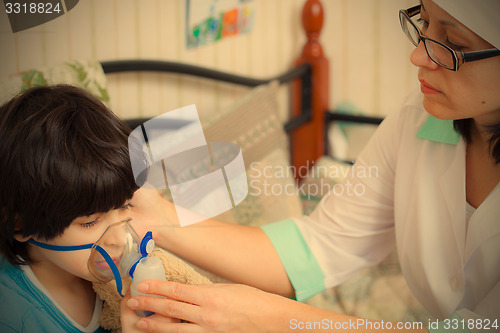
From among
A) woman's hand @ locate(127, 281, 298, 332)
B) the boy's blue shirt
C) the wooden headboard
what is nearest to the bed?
the wooden headboard

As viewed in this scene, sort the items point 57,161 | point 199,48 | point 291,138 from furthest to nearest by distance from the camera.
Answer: point 291,138 < point 199,48 < point 57,161

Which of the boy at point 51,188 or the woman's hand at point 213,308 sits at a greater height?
the boy at point 51,188

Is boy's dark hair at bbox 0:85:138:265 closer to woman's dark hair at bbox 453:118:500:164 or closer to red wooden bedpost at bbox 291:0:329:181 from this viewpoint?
red wooden bedpost at bbox 291:0:329:181

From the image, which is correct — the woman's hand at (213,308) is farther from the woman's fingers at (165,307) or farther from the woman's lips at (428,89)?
the woman's lips at (428,89)

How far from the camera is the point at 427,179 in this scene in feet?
2.28

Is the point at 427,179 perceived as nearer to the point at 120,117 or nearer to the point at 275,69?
the point at 275,69

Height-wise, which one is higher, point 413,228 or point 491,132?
point 491,132

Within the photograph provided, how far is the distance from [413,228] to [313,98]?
0.28 meters

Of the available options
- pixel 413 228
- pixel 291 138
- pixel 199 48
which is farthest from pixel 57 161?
pixel 413 228

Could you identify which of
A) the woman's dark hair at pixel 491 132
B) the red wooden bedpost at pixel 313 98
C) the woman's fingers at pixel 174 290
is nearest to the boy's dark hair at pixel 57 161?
the woman's fingers at pixel 174 290

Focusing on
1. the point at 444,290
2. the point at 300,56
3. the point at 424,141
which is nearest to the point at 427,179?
the point at 424,141

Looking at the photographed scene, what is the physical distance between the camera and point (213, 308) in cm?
54

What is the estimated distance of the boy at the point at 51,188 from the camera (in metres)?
0.48

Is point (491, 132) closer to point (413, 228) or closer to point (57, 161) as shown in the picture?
point (413, 228)
